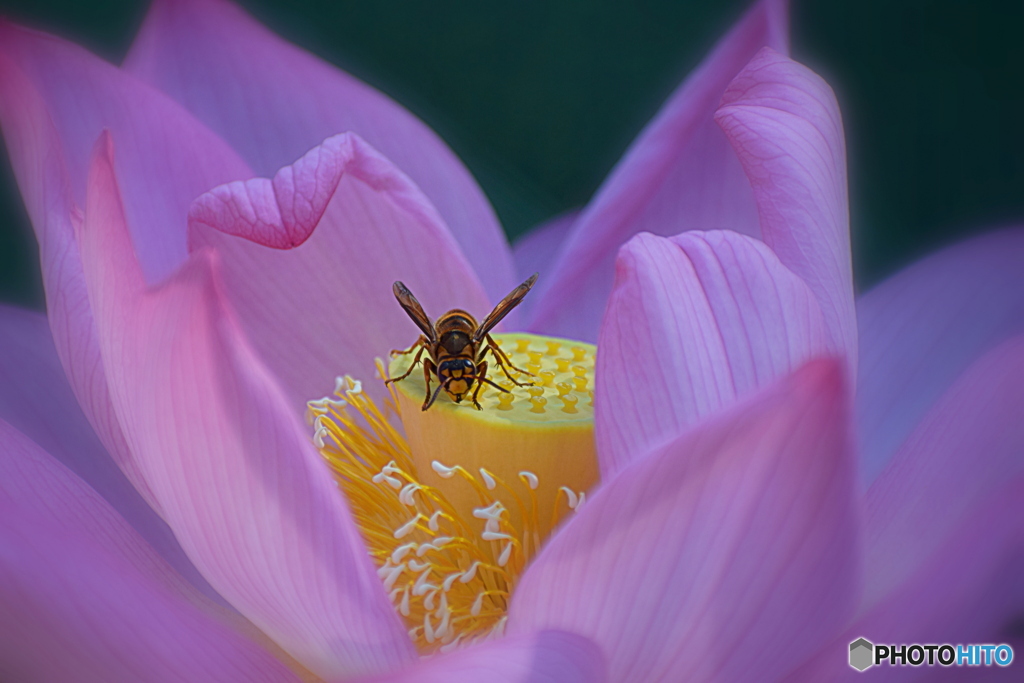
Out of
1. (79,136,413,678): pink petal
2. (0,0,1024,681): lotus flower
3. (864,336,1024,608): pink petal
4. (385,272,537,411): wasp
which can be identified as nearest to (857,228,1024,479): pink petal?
(0,0,1024,681): lotus flower

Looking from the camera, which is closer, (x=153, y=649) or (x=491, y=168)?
(x=153, y=649)

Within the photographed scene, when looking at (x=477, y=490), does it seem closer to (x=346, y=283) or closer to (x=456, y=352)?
(x=456, y=352)

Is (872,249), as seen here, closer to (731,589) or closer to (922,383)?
(922,383)

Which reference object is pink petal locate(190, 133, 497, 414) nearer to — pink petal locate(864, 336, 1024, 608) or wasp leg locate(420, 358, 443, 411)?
wasp leg locate(420, 358, 443, 411)

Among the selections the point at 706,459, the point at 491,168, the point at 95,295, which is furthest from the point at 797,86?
the point at 491,168

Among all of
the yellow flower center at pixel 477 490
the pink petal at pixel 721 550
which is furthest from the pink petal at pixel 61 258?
the pink petal at pixel 721 550

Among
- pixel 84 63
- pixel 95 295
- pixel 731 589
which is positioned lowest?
pixel 731 589

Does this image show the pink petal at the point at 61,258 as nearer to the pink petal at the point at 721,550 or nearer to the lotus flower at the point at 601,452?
the lotus flower at the point at 601,452
